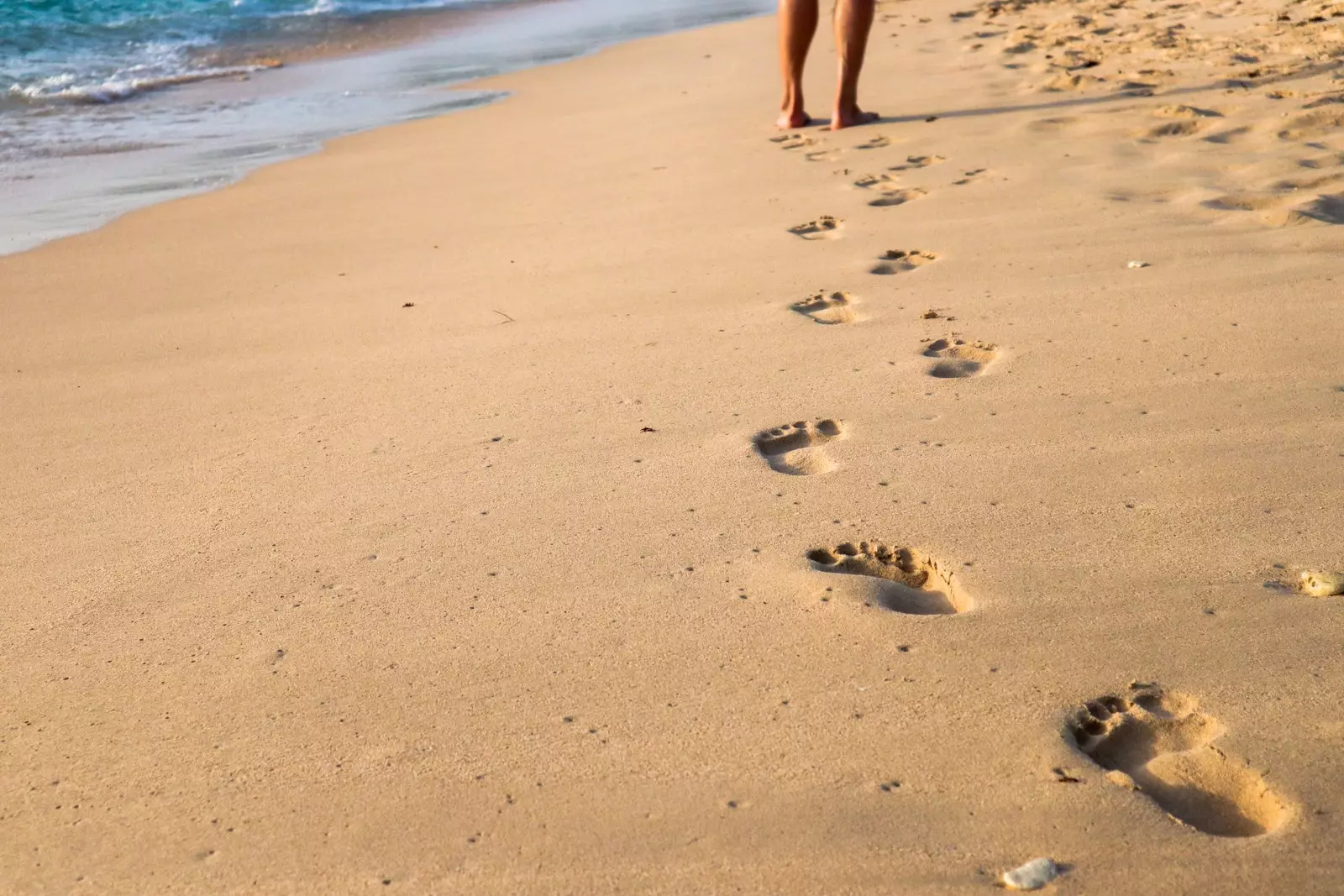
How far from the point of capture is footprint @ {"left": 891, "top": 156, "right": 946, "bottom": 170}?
3889 millimetres

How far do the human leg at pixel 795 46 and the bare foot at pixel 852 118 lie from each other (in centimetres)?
14

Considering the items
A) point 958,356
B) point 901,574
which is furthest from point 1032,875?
point 958,356

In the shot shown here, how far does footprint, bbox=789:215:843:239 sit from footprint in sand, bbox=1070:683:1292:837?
1999mm

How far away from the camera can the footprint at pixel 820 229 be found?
3312 mm

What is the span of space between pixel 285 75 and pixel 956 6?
3.86 meters

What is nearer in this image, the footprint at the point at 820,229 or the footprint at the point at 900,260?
the footprint at the point at 900,260

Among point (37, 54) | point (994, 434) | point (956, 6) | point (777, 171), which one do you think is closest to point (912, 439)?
point (994, 434)

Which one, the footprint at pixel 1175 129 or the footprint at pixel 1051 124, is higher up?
the footprint at pixel 1175 129

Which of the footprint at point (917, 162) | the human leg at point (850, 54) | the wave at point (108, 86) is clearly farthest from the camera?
the wave at point (108, 86)

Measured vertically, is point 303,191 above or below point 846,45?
below

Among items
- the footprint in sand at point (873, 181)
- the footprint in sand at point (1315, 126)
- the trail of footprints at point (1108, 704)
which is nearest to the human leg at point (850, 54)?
the footprint in sand at point (873, 181)

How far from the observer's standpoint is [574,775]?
4.60ft

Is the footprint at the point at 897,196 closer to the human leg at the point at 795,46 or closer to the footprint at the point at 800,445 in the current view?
the human leg at the point at 795,46

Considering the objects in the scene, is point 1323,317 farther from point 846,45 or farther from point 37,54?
point 37,54
